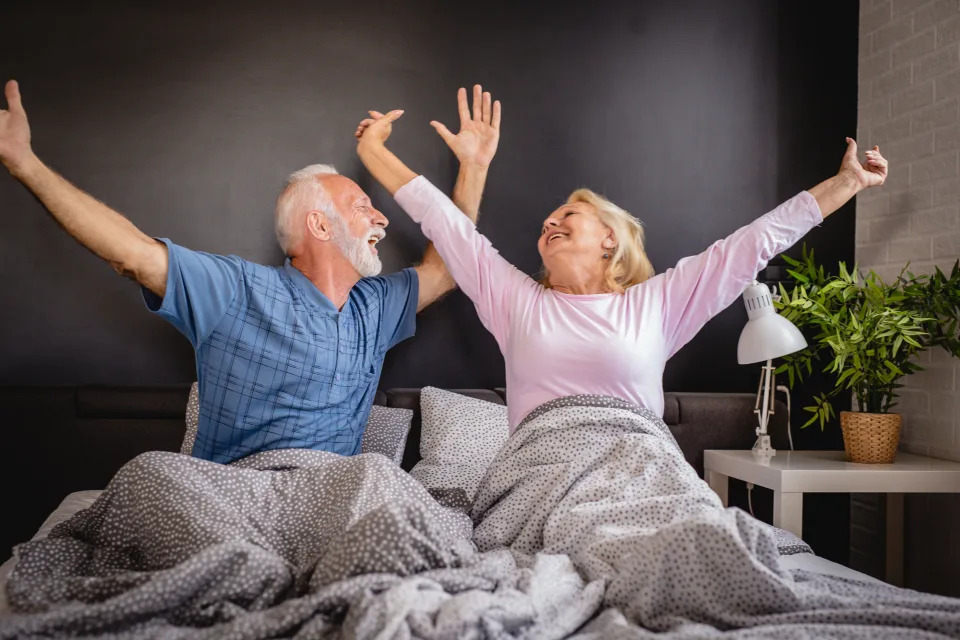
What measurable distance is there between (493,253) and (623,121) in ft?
3.19

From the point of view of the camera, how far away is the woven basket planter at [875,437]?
2.68 metres

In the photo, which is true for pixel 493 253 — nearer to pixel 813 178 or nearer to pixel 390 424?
pixel 390 424

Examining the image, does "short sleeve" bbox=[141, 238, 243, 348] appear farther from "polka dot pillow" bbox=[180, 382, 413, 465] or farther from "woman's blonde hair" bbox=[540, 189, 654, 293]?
→ "woman's blonde hair" bbox=[540, 189, 654, 293]

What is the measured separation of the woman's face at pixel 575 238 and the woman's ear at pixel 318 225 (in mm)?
657

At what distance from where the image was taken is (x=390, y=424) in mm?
2596

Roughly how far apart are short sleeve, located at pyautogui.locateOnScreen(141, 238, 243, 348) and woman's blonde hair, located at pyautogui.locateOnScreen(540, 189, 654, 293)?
0.96 m

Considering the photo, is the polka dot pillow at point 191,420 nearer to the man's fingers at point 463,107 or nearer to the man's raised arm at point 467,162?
the man's raised arm at point 467,162

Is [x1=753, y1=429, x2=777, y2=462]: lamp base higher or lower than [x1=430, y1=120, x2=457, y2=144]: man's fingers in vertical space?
lower

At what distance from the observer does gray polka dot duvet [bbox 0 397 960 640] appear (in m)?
1.28

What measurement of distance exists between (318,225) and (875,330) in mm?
1794

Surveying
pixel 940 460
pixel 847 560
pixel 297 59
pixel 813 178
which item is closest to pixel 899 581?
pixel 847 560

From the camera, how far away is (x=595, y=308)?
2367mm

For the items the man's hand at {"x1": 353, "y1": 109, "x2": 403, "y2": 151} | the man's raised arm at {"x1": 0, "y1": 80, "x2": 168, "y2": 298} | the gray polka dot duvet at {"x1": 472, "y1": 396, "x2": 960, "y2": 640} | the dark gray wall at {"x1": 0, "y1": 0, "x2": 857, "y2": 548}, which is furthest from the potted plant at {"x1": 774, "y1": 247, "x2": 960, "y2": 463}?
the man's raised arm at {"x1": 0, "y1": 80, "x2": 168, "y2": 298}

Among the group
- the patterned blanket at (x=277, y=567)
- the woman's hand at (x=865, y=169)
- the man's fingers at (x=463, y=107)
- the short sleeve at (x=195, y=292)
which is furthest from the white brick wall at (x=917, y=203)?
the short sleeve at (x=195, y=292)
